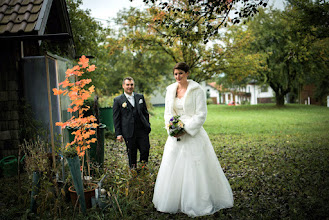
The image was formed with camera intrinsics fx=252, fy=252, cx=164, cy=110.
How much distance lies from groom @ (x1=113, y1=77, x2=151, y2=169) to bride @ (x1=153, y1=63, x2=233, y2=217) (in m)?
1.06

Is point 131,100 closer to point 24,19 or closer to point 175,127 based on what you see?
point 175,127

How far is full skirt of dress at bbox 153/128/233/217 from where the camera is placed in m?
3.79

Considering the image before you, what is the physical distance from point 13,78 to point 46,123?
1391mm

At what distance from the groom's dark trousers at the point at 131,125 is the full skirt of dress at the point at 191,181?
1123 millimetres

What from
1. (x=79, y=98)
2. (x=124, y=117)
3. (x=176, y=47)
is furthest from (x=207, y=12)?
(x=176, y=47)

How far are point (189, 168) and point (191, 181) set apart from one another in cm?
19

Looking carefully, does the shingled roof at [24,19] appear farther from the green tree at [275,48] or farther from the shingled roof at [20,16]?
the green tree at [275,48]

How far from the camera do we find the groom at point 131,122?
506 cm

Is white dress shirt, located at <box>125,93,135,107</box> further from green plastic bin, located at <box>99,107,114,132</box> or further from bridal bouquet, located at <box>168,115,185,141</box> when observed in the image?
green plastic bin, located at <box>99,107,114,132</box>

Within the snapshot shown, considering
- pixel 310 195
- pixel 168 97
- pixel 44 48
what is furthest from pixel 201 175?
pixel 44 48

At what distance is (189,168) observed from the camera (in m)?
3.87

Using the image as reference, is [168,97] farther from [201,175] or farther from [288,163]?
[288,163]

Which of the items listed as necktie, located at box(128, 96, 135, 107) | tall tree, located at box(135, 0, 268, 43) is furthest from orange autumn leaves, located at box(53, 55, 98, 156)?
tall tree, located at box(135, 0, 268, 43)

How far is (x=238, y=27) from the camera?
14.6 metres
